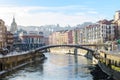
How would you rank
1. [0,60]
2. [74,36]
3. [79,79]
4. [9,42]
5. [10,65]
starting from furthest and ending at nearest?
[74,36]
[9,42]
[10,65]
[0,60]
[79,79]

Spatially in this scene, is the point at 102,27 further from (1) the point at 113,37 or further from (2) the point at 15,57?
(2) the point at 15,57

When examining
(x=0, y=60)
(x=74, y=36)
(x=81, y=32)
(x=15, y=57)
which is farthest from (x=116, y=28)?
(x=0, y=60)

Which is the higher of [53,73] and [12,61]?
[12,61]

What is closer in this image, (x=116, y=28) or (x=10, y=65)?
(x=10, y=65)

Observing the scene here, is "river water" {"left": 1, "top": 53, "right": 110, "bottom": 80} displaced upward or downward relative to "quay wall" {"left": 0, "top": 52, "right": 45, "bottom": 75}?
downward

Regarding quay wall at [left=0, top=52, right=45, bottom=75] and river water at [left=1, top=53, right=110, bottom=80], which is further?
quay wall at [left=0, top=52, right=45, bottom=75]

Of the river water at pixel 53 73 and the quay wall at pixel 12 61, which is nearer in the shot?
the river water at pixel 53 73

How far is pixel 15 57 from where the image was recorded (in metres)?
73.1

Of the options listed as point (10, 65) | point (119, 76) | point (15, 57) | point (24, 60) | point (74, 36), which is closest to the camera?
point (119, 76)

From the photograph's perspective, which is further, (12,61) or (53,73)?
(12,61)

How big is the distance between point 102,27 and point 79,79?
293 ft

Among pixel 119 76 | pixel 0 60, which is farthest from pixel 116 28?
pixel 119 76

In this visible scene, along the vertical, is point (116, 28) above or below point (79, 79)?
above

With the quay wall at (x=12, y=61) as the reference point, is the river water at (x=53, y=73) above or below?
below
